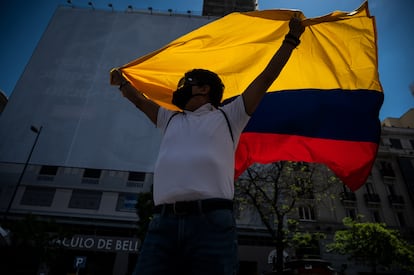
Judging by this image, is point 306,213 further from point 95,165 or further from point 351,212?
point 95,165

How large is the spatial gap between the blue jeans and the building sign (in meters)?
19.5

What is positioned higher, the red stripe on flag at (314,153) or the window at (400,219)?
the window at (400,219)

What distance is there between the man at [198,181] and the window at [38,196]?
23.6 metres

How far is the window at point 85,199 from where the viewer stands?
21156 mm

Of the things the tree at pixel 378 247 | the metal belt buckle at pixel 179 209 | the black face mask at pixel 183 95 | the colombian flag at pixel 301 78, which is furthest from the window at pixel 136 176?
the metal belt buckle at pixel 179 209

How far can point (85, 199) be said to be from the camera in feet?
70.3

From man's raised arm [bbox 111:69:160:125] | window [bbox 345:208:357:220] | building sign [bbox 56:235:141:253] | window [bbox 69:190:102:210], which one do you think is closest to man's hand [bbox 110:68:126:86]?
man's raised arm [bbox 111:69:160:125]

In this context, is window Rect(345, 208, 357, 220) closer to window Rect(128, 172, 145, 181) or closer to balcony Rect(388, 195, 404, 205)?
balcony Rect(388, 195, 404, 205)

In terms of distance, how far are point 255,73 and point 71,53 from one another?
2841 centimetres

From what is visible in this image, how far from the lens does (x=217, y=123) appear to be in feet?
5.65

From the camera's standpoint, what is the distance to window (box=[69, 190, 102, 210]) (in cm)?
2116

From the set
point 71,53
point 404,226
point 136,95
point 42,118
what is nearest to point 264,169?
point 136,95

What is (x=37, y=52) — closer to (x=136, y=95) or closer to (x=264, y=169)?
(x=264, y=169)

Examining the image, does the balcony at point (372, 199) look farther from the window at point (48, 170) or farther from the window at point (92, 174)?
the window at point (48, 170)
